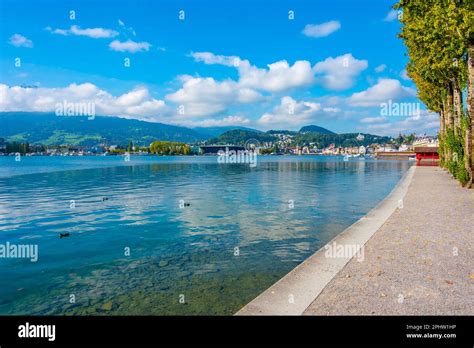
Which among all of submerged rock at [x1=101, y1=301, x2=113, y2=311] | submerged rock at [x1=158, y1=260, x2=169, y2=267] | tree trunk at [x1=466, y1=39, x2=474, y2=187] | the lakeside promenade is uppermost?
tree trunk at [x1=466, y1=39, x2=474, y2=187]

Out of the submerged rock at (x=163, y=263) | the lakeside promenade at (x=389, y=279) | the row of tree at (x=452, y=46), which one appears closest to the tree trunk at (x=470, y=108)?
the row of tree at (x=452, y=46)

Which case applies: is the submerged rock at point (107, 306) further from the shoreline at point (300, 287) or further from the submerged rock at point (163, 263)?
the shoreline at point (300, 287)

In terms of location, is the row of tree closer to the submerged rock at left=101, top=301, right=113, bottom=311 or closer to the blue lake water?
the blue lake water

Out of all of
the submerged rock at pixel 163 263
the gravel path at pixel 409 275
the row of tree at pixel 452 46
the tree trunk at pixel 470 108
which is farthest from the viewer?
the tree trunk at pixel 470 108

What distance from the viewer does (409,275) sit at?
8.72 metres

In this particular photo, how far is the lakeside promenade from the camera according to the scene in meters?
6.89

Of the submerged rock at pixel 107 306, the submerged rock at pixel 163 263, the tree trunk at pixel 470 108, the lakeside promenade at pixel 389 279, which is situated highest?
the tree trunk at pixel 470 108

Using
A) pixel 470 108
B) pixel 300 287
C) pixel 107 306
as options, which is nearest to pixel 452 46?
pixel 470 108

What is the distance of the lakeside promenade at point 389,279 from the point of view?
689 cm

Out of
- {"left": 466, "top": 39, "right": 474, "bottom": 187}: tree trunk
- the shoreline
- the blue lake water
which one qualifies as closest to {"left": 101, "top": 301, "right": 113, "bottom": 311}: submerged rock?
the blue lake water

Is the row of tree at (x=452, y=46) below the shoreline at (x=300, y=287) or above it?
above

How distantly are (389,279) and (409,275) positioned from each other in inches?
27.4

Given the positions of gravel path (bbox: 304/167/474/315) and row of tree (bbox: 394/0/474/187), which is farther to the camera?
row of tree (bbox: 394/0/474/187)
